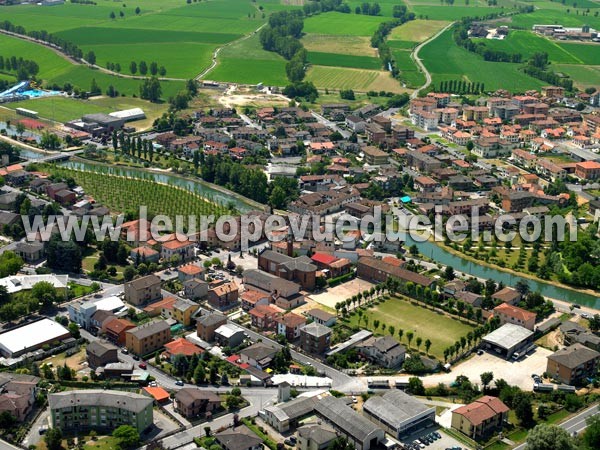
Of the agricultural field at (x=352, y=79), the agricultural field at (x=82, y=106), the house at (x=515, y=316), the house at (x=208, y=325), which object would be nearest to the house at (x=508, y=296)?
the house at (x=515, y=316)

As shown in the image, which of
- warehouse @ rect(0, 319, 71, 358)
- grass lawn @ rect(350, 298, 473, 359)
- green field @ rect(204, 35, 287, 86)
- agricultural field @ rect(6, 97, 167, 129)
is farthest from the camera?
green field @ rect(204, 35, 287, 86)

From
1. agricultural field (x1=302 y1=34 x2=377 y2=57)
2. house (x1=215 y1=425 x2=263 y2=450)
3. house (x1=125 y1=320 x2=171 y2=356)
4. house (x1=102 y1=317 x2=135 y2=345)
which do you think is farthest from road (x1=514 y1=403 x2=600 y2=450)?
agricultural field (x1=302 y1=34 x2=377 y2=57)

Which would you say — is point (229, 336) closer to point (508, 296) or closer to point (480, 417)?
point (480, 417)

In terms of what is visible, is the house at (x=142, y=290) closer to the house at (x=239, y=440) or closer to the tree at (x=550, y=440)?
the house at (x=239, y=440)

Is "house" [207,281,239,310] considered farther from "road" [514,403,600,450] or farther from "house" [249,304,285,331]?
"road" [514,403,600,450]

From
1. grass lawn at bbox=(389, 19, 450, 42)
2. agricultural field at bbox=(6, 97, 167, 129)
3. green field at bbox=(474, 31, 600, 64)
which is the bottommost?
agricultural field at bbox=(6, 97, 167, 129)

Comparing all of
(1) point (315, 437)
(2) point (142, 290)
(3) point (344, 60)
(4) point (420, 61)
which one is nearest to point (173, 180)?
(2) point (142, 290)

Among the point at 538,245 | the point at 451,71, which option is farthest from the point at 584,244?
the point at 451,71
